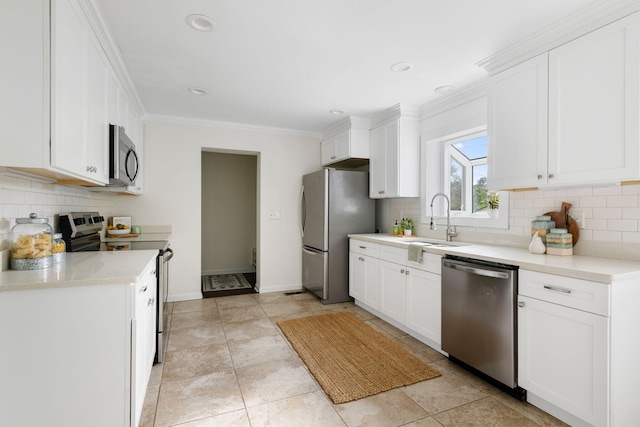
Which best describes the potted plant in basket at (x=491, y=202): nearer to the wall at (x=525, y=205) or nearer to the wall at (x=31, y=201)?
the wall at (x=525, y=205)

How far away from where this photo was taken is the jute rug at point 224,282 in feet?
16.0

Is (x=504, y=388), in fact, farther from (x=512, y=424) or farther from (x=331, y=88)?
(x=331, y=88)

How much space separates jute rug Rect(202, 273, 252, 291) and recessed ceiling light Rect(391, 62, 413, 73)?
369 centimetres

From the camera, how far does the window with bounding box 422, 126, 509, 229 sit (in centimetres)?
308

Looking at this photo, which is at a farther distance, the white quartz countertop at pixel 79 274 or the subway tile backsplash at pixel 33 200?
the subway tile backsplash at pixel 33 200

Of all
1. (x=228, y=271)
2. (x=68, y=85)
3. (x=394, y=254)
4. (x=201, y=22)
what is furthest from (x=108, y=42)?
(x=228, y=271)

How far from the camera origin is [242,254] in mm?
6043

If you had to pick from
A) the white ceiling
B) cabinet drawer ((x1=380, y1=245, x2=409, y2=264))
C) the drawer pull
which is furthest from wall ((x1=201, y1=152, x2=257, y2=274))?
the drawer pull

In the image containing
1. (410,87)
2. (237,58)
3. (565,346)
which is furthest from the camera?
(410,87)

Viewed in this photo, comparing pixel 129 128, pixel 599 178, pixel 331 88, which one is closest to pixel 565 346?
pixel 599 178

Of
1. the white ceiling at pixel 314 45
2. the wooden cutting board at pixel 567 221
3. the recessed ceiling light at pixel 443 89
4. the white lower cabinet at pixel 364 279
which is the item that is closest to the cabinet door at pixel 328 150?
the white ceiling at pixel 314 45

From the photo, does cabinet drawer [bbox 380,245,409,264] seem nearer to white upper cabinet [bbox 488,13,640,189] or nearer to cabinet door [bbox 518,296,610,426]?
white upper cabinet [bbox 488,13,640,189]

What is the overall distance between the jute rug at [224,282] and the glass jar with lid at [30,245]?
3165mm

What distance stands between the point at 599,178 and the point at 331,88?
7.18 ft
